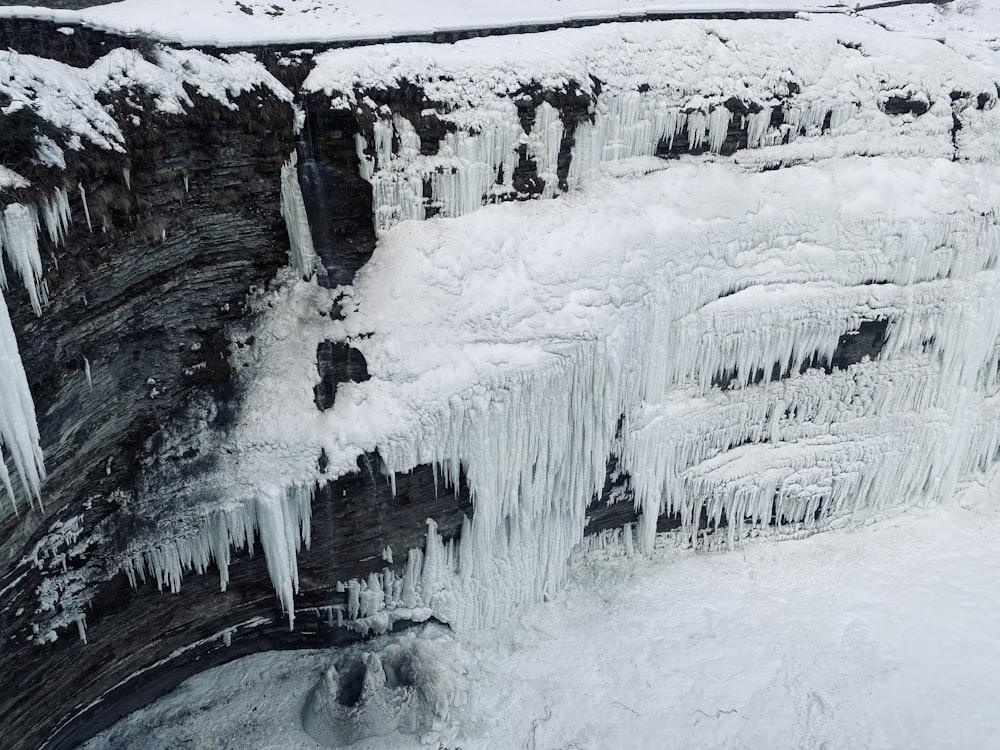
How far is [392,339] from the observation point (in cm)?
1166

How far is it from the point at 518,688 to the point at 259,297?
24.5 feet

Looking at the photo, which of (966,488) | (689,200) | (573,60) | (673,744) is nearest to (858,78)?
(689,200)

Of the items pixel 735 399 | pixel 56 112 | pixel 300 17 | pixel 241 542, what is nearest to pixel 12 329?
pixel 56 112

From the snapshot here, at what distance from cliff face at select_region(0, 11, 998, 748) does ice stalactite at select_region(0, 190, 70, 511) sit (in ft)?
0.52

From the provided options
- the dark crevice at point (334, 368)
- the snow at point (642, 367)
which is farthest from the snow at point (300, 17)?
the dark crevice at point (334, 368)

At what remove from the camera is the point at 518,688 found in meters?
12.8

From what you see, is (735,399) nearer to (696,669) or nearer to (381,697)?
(696,669)

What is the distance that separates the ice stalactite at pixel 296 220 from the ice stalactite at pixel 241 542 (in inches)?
130

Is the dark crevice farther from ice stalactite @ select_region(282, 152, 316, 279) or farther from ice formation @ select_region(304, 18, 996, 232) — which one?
ice formation @ select_region(304, 18, 996, 232)

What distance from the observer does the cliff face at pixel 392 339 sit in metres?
9.63

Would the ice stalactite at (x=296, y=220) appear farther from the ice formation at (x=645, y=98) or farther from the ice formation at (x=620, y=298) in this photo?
the ice formation at (x=645, y=98)

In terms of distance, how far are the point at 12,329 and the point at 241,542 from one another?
4799 millimetres

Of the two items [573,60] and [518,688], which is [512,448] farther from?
[573,60]

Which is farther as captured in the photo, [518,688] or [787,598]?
[787,598]
